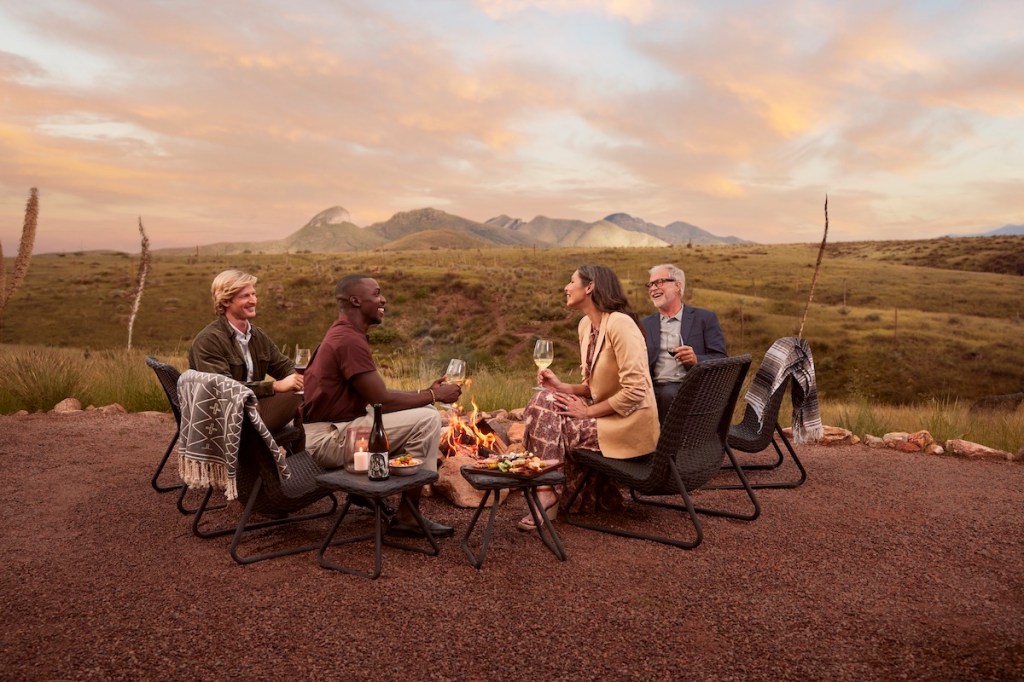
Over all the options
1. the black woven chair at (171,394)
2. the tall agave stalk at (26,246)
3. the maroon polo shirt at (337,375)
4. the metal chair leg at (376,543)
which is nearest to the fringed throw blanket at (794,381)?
the metal chair leg at (376,543)

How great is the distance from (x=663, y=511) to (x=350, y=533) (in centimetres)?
244

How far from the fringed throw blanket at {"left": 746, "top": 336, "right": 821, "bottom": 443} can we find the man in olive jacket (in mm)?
4114

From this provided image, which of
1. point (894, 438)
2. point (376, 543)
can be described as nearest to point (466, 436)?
point (376, 543)

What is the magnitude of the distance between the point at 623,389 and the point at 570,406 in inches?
16.2

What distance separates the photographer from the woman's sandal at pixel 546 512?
532 cm

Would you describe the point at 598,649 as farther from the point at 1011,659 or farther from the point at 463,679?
the point at 1011,659

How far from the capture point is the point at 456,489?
6168 mm

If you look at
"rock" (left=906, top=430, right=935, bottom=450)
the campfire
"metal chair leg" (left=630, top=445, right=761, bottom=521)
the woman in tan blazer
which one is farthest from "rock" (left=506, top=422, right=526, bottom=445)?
"rock" (left=906, top=430, right=935, bottom=450)

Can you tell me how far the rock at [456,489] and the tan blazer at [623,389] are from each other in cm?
135

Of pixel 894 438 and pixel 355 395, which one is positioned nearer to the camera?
pixel 355 395

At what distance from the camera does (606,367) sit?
17.3 feet

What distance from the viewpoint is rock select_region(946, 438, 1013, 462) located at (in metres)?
7.85

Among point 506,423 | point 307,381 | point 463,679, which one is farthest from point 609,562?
point 506,423

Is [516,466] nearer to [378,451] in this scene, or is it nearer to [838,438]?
[378,451]
